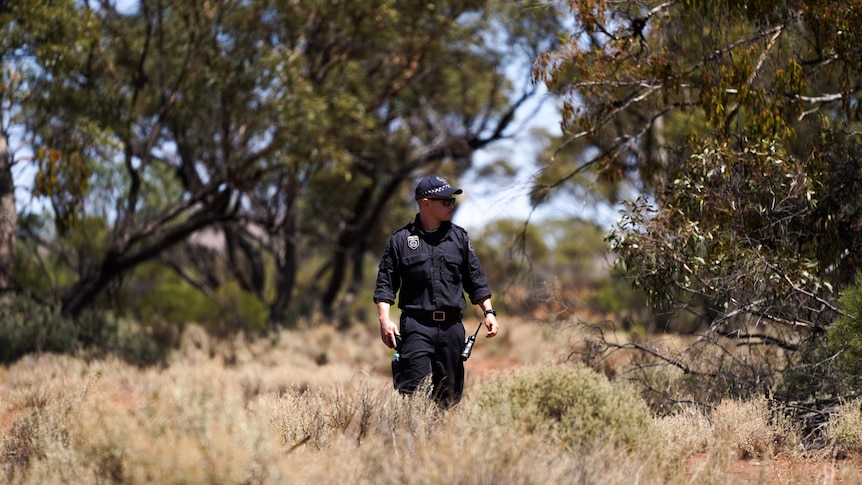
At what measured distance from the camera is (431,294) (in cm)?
642

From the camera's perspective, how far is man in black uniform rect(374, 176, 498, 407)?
250 inches

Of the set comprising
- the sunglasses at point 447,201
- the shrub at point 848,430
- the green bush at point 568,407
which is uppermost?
the sunglasses at point 447,201

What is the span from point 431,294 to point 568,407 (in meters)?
1.15

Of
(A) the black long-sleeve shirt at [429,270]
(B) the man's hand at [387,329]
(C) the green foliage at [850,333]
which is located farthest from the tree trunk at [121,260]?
(C) the green foliage at [850,333]

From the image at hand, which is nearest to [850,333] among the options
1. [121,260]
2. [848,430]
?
[848,430]

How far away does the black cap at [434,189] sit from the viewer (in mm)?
6423

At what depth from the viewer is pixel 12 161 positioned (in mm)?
13625

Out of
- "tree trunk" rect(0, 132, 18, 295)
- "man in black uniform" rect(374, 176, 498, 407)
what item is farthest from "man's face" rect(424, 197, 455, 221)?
"tree trunk" rect(0, 132, 18, 295)

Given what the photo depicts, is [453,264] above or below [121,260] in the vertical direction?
below

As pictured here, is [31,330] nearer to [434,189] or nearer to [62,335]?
[62,335]

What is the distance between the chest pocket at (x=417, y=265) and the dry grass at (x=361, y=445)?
799 millimetres

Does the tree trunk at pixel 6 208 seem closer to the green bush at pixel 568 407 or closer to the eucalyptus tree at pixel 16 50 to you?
the eucalyptus tree at pixel 16 50

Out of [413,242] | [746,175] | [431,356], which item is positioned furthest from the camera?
[746,175]

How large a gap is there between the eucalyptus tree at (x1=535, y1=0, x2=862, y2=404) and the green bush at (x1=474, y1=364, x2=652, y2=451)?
1.73 metres
